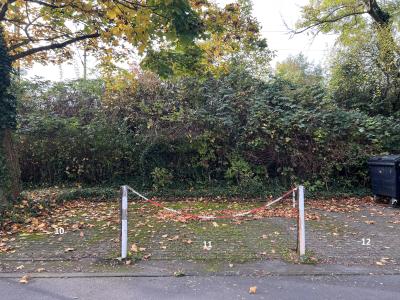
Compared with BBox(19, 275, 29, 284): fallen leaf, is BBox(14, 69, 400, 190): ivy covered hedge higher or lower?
higher

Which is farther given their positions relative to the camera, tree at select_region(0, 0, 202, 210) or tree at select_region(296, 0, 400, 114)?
tree at select_region(296, 0, 400, 114)

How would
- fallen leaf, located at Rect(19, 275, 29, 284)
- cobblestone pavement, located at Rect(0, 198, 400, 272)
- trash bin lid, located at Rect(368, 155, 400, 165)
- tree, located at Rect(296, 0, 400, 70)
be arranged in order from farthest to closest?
1. tree, located at Rect(296, 0, 400, 70)
2. trash bin lid, located at Rect(368, 155, 400, 165)
3. cobblestone pavement, located at Rect(0, 198, 400, 272)
4. fallen leaf, located at Rect(19, 275, 29, 284)

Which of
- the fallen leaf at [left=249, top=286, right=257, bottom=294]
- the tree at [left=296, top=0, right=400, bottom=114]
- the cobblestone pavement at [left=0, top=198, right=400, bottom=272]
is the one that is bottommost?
the fallen leaf at [left=249, top=286, right=257, bottom=294]

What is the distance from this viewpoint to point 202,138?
10.9m

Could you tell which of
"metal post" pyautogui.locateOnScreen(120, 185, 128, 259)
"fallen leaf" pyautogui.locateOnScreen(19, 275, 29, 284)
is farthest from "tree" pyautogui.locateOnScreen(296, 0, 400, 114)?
"fallen leaf" pyautogui.locateOnScreen(19, 275, 29, 284)

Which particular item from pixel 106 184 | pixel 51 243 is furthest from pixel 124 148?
pixel 51 243

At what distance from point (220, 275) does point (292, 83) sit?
33.0ft

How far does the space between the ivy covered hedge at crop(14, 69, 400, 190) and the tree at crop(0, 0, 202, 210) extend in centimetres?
217

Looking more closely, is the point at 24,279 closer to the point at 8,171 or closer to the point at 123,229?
the point at 123,229

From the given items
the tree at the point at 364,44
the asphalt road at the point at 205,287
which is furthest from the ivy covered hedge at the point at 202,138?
the asphalt road at the point at 205,287

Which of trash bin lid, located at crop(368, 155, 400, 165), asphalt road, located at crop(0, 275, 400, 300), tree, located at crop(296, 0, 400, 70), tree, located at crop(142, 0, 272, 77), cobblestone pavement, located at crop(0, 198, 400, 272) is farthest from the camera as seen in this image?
tree, located at crop(296, 0, 400, 70)

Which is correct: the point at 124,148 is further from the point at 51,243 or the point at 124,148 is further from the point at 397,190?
the point at 397,190

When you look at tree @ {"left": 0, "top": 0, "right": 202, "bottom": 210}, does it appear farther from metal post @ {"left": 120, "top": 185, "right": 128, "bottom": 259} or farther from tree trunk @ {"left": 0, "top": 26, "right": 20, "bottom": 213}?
metal post @ {"left": 120, "top": 185, "right": 128, "bottom": 259}

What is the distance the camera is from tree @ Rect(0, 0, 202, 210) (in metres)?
6.48
